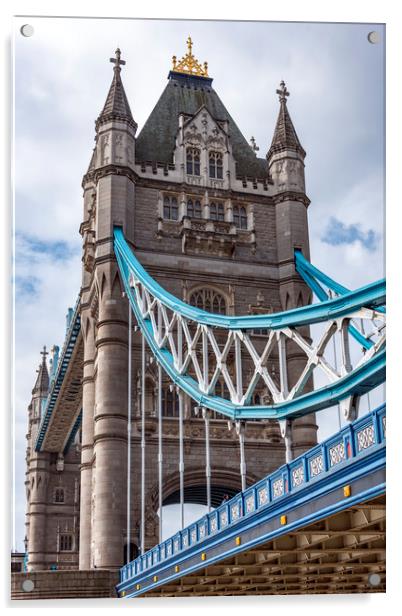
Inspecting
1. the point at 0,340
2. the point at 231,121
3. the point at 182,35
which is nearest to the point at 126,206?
the point at 231,121

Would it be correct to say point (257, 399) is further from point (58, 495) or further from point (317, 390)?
point (58, 495)

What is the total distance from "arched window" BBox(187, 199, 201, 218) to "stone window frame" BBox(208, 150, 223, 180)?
4.17 ft

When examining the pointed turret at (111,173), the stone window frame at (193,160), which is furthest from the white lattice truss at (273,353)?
the stone window frame at (193,160)

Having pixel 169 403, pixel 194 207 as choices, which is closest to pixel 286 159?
pixel 194 207

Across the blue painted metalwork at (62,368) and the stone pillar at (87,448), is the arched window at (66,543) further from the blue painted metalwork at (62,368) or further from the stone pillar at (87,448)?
the stone pillar at (87,448)

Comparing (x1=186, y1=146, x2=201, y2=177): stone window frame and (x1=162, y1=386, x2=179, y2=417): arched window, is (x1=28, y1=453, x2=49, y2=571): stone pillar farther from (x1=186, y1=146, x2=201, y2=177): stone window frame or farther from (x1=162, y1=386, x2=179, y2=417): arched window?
(x1=186, y1=146, x2=201, y2=177): stone window frame

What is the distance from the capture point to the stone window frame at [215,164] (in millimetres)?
32656

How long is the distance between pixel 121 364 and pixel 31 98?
13922 mm

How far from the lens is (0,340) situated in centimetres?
1370

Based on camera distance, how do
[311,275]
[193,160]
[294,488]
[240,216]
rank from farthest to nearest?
[193,160], [240,216], [311,275], [294,488]

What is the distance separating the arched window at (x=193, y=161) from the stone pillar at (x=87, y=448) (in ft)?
20.2

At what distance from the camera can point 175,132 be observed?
3325cm

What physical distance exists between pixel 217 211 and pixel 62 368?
39.8 feet

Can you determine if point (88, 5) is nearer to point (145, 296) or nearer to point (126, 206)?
point (145, 296)
